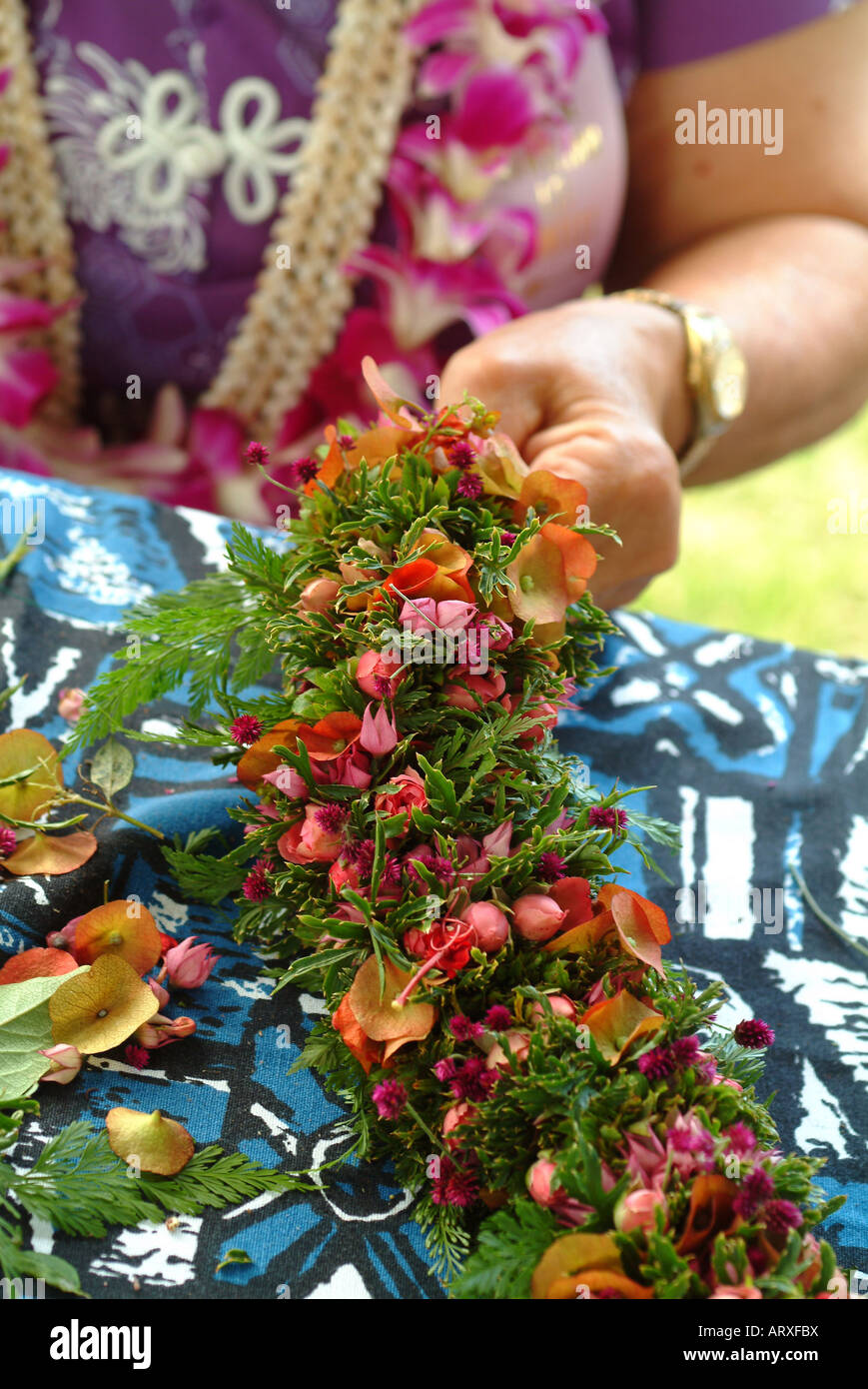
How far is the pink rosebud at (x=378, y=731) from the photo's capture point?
1.31 ft

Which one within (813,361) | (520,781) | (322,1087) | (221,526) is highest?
(813,361)

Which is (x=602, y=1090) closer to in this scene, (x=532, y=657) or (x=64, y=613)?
(x=532, y=657)

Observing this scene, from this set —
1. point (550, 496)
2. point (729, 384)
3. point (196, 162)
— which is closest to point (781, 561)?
point (729, 384)

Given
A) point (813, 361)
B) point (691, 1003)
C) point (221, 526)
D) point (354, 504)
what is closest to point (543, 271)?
point (813, 361)

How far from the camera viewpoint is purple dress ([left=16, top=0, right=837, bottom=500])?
0.75 meters

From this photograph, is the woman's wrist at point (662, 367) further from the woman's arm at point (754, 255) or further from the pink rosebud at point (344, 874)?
the pink rosebud at point (344, 874)

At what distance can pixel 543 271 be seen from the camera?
0.81 metres

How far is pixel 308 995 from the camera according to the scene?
0.47 metres

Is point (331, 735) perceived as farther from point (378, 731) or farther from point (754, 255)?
point (754, 255)

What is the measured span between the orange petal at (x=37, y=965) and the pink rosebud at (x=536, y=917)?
0.58ft

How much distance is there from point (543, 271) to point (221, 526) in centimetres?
32

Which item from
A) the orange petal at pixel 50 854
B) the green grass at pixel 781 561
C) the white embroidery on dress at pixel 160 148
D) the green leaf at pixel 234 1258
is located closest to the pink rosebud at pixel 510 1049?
the green leaf at pixel 234 1258

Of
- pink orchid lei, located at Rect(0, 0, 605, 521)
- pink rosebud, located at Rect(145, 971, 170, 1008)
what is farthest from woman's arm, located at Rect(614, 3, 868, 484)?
pink rosebud, located at Rect(145, 971, 170, 1008)

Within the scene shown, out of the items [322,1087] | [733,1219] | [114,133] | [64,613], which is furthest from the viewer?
[114,133]
